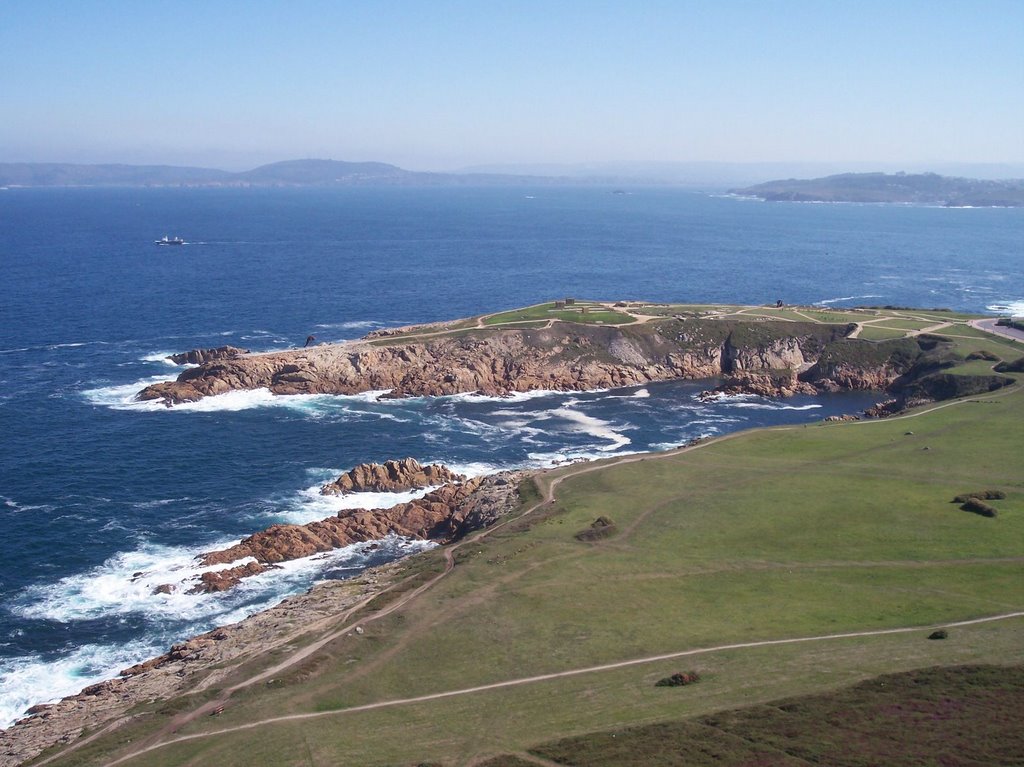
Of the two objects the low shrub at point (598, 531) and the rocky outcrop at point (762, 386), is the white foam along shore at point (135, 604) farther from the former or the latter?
the rocky outcrop at point (762, 386)

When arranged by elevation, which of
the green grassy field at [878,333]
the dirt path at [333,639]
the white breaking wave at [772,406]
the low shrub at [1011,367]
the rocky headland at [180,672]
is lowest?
the rocky headland at [180,672]

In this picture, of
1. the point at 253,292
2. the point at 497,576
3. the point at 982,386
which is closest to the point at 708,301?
the point at 982,386

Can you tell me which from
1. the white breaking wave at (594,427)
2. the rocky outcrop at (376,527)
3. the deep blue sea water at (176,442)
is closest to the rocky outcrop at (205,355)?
the deep blue sea water at (176,442)

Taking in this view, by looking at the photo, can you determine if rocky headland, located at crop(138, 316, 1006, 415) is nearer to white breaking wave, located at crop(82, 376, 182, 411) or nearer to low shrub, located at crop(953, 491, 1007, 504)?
white breaking wave, located at crop(82, 376, 182, 411)

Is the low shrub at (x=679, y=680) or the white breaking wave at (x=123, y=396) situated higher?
the low shrub at (x=679, y=680)

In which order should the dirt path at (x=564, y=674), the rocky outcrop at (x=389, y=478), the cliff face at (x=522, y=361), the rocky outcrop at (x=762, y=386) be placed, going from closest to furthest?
the dirt path at (x=564, y=674)
the rocky outcrop at (x=389, y=478)
the cliff face at (x=522, y=361)
the rocky outcrop at (x=762, y=386)

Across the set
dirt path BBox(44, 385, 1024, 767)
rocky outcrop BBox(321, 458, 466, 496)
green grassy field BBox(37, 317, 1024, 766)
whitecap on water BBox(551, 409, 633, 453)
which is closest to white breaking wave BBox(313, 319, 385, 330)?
Answer: whitecap on water BBox(551, 409, 633, 453)

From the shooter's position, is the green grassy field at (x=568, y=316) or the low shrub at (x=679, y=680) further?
the green grassy field at (x=568, y=316)

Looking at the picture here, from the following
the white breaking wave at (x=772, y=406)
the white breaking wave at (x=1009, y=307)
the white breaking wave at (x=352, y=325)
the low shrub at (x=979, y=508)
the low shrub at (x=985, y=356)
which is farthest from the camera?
the white breaking wave at (x=1009, y=307)
